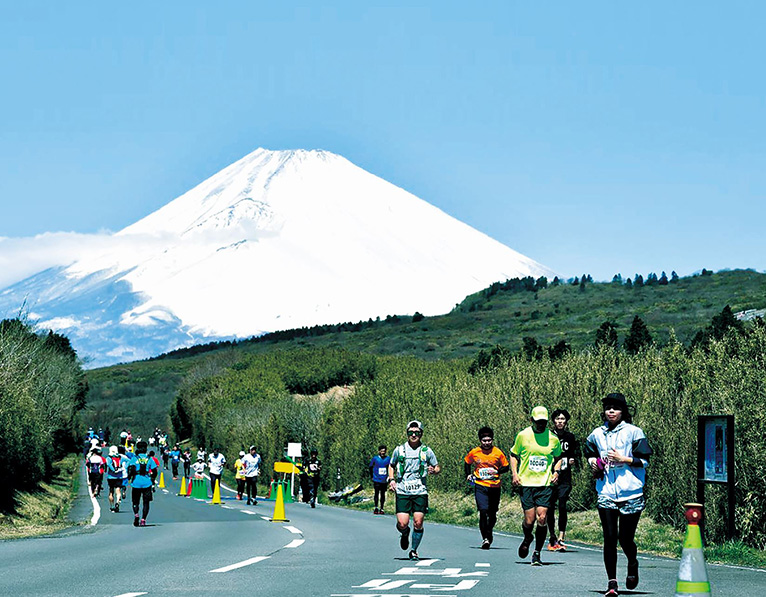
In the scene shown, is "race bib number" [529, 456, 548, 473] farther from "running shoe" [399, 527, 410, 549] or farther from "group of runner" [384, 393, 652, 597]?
"running shoe" [399, 527, 410, 549]

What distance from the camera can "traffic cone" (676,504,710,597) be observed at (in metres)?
9.39

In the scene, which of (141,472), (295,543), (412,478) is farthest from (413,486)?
(141,472)

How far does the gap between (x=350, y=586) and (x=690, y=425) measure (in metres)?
12.1

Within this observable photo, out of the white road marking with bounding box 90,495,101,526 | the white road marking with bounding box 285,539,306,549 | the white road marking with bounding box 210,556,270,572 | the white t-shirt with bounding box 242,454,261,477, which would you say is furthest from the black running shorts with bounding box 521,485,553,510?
the white t-shirt with bounding box 242,454,261,477

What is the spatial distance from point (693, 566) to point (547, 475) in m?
7.20

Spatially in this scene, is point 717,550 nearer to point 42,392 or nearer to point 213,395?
point 42,392

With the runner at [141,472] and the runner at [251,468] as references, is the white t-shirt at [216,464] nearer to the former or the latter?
the runner at [251,468]

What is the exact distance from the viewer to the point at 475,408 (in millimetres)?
42312

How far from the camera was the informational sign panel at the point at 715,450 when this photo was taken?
1891cm

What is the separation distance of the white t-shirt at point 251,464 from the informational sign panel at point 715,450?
25037mm

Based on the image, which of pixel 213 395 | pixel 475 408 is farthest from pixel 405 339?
pixel 475 408

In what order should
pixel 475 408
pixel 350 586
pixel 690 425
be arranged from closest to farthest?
pixel 350 586 → pixel 690 425 → pixel 475 408

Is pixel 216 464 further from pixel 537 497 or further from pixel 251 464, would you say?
pixel 537 497

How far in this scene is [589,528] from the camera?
26.0 metres
